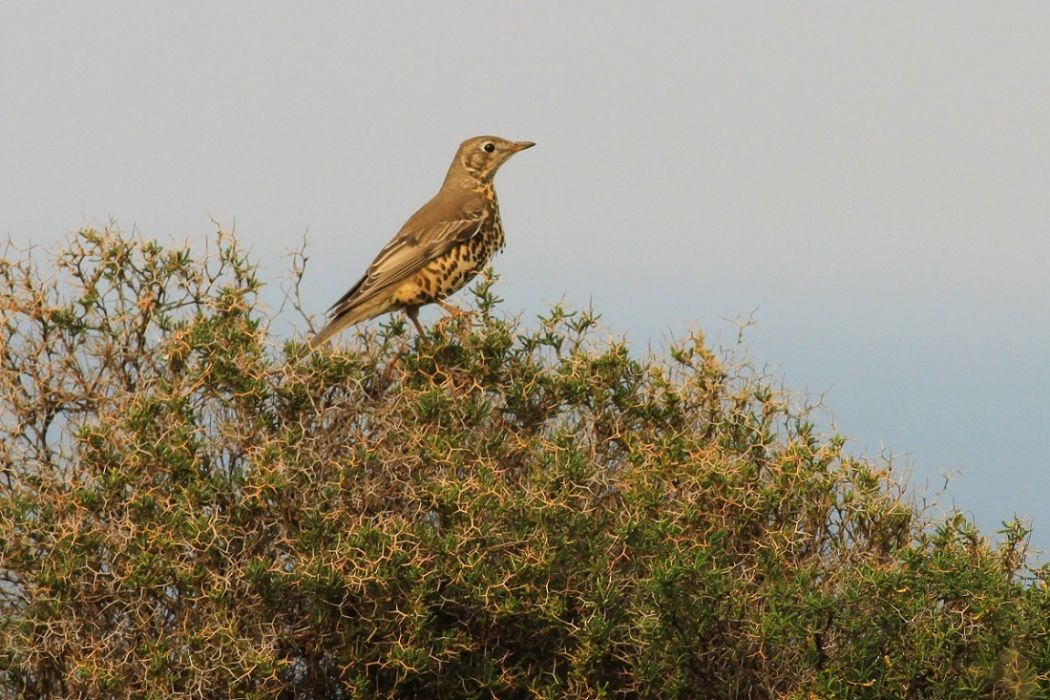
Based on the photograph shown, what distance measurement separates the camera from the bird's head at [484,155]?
437 inches

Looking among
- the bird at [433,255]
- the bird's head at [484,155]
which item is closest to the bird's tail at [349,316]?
the bird at [433,255]

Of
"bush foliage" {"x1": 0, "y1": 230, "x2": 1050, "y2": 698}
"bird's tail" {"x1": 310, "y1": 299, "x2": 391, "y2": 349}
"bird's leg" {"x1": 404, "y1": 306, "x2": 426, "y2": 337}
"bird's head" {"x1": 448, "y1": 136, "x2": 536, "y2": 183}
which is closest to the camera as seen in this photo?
"bush foliage" {"x1": 0, "y1": 230, "x2": 1050, "y2": 698}

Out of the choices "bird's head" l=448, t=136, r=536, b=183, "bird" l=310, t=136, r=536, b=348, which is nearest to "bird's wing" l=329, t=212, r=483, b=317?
"bird" l=310, t=136, r=536, b=348

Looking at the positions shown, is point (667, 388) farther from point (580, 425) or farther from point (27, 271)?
point (27, 271)

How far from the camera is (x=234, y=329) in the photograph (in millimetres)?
8430

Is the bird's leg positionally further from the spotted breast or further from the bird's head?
the bird's head

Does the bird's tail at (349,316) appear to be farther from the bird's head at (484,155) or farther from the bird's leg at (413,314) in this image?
the bird's head at (484,155)

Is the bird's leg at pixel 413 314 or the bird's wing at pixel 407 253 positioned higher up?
the bird's wing at pixel 407 253

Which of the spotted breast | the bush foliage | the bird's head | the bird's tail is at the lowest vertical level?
the bush foliage

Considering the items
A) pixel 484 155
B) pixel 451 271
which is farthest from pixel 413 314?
pixel 484 155

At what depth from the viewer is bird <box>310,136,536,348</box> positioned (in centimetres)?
955

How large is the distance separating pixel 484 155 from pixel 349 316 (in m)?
2.30

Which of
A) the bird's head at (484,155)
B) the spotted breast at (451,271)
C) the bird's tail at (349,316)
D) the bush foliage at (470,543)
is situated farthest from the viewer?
the bird's head at (484,155)

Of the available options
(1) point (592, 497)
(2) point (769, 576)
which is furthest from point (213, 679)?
(2) point (769, 576)
